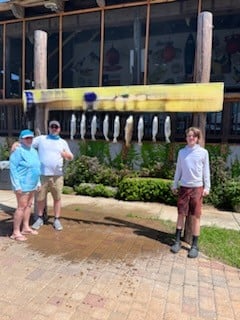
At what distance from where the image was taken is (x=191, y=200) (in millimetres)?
4480

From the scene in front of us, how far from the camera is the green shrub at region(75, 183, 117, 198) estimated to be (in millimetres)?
8125

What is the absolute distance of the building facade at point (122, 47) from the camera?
868 centimetres

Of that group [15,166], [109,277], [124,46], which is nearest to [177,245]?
[109,277]

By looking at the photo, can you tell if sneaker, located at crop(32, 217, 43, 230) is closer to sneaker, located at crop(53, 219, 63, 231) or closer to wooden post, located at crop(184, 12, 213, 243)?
sneaker, located at crop(53, 219, 63, 231)

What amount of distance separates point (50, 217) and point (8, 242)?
4.62ft

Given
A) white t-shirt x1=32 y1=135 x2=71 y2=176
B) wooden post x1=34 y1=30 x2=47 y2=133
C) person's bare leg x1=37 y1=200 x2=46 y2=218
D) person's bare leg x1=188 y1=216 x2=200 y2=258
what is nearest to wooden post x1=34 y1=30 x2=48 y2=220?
wooden post x1=34 y1=30 x2=47 y2=133

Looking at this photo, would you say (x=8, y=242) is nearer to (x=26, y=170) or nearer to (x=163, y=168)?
A: (x=26, y=170)

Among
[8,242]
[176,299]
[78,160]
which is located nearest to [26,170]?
[8,242]

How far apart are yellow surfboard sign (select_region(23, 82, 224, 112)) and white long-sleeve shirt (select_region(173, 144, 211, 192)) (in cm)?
78

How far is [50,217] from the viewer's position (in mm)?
5910

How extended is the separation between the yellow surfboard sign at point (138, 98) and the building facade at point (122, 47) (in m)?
3.16

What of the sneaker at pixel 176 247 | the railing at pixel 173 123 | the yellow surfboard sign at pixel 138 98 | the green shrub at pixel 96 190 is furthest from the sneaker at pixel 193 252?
the railing at pixel 173 123

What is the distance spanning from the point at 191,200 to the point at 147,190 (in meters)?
3.27

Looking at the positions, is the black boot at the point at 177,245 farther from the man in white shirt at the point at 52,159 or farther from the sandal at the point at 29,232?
the sandal at the point at 29,232
